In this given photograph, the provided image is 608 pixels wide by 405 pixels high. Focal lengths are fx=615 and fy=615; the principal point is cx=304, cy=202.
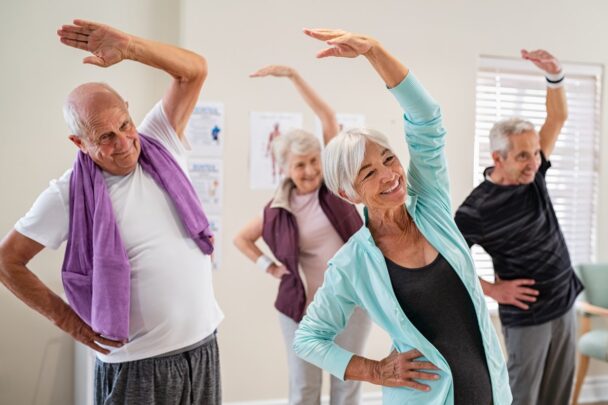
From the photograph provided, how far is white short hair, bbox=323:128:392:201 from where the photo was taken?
5.00ft

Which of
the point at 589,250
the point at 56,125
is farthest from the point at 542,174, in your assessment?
the point at 56,125

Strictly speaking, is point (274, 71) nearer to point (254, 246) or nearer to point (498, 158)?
point (254, 246)

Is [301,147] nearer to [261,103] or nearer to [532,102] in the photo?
[261,103]

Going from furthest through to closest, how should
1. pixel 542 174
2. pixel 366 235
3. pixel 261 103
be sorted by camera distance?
1. pixel 261 103
2. pixel 542 174
3. pixel 366 235

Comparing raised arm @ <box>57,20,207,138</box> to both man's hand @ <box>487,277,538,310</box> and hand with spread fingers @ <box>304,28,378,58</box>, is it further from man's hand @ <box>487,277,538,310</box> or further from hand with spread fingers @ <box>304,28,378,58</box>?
man's hand @ <box>487,277,538,310</box>

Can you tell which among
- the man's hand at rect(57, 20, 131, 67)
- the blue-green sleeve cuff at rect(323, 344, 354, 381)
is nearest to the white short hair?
the blue-green sleeve cuff at rect(323, 344, 354, 381)

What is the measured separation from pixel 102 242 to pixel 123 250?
62 mm

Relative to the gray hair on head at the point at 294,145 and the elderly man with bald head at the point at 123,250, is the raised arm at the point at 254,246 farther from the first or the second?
the elderly man with bald head at the point at 123,250

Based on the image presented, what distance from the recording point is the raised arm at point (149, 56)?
1654 millimetres

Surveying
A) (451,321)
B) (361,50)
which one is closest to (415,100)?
(361,50)

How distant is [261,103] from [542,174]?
1.61 m

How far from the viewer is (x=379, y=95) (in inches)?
148

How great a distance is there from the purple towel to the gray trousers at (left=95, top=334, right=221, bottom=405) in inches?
5.2

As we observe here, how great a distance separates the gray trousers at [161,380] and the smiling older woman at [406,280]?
1.31ft
